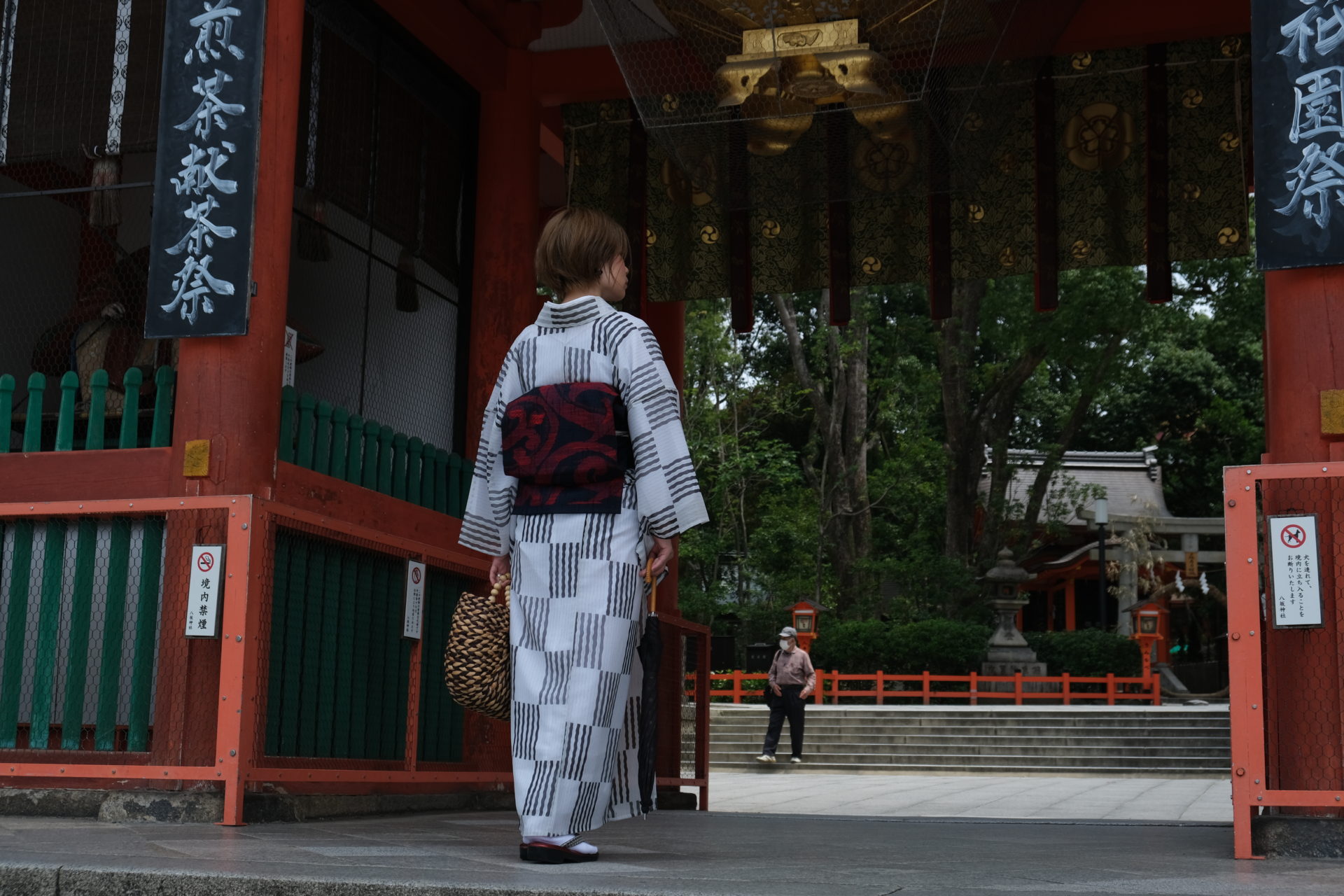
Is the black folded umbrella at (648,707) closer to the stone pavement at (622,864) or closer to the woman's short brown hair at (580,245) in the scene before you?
the stone pavement at (622,864)

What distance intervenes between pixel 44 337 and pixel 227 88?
2.83 metres

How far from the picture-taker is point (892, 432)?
91.4 ft

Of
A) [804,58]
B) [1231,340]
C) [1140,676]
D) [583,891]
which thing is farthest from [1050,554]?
[583,891]

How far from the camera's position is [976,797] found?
12.3 metres

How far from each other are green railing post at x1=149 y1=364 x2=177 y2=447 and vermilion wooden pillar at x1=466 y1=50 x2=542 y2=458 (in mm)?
2609

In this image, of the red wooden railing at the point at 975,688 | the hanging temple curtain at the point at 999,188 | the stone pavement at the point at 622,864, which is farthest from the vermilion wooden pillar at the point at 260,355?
the red wooden railing at the point at 975,688

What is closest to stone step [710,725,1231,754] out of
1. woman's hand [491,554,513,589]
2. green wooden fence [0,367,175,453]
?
green wooden fence [0,367,175,453]

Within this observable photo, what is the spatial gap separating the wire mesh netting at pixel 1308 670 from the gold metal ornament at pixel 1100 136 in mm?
4950

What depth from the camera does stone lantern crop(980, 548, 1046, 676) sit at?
23.3 meters

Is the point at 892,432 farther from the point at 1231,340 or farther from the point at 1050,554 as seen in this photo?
the point at 1231,340

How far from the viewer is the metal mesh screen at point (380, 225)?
24.5ft

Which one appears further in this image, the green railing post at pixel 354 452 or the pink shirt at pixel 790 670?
the pink shirt at pixel 790 670

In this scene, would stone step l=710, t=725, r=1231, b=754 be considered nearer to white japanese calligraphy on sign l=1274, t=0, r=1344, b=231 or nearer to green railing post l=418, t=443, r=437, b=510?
green railing post l=418, t=443, r=437, b=510

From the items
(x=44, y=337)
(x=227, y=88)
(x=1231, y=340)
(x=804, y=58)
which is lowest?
(x=44, y=337)
